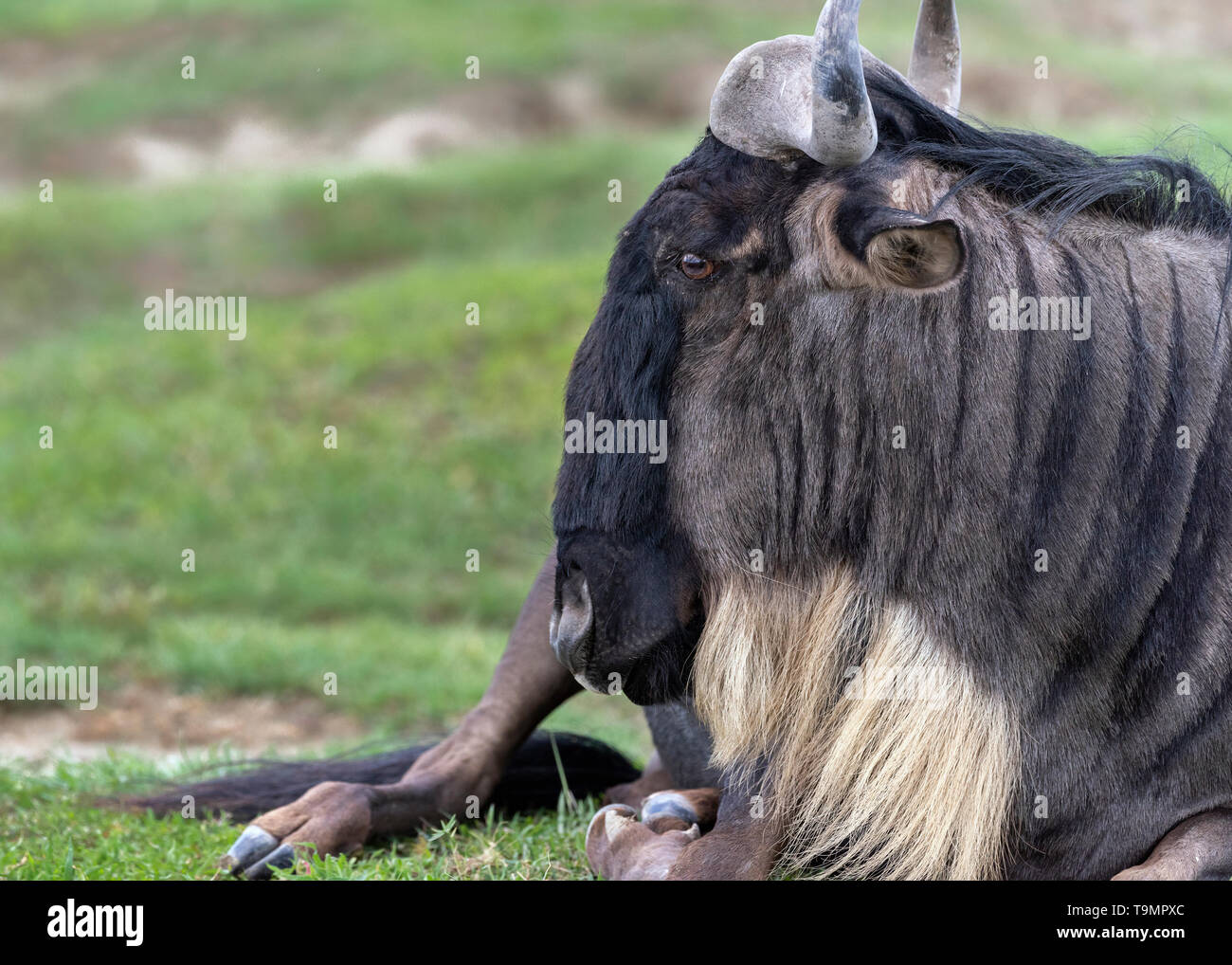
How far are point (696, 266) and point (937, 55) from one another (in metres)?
1.41

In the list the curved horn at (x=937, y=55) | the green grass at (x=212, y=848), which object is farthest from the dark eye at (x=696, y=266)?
the green grass at (x=212, y=848)

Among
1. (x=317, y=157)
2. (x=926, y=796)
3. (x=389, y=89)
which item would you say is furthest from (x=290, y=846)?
(x=389, y=89)

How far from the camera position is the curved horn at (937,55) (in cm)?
425

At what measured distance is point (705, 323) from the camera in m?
3.42

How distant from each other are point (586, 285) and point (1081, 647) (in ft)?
38.3

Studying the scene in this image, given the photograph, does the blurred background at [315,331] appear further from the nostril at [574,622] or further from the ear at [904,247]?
the ear at [904,247]

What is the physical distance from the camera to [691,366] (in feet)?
11.3

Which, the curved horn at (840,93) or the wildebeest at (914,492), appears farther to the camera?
the wildebeest at (914,492)

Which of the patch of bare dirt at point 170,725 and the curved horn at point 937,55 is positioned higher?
the curved horn at point 937,55

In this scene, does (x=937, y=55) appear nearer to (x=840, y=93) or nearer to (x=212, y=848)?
(x=840, y=93)

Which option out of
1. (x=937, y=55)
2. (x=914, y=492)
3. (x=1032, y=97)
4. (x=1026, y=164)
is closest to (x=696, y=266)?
(x=914, y=492)

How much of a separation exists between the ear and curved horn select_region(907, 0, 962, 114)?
114cm

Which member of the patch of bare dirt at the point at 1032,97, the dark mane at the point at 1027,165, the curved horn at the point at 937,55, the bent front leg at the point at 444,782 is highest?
the patch of bare dirt at the point at 1032,97

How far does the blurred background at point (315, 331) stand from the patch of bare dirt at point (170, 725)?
0.03 m
